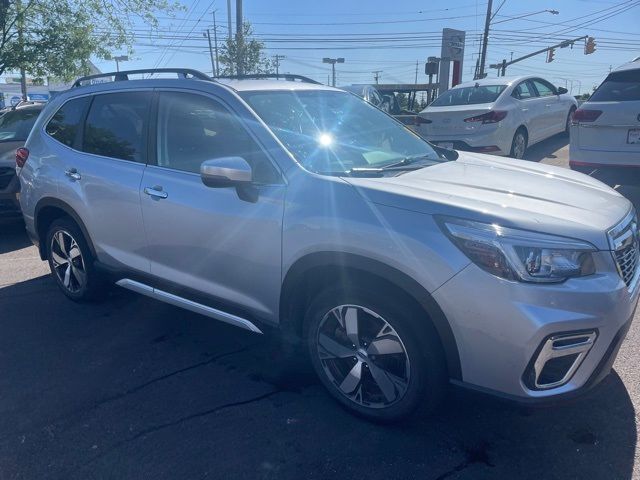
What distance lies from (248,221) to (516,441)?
182cm

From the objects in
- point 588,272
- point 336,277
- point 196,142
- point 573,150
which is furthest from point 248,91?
point 573,150

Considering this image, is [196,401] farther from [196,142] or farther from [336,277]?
[196,142]

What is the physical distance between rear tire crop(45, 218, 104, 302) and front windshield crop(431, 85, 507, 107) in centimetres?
710

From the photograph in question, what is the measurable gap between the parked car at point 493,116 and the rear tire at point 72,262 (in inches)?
248

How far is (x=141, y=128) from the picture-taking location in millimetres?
3771

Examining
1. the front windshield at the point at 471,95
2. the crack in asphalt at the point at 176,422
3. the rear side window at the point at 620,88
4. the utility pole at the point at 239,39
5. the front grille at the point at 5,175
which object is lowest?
the crack in asphalt at the point at 176,422

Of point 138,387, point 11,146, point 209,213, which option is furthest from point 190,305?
point 11,146

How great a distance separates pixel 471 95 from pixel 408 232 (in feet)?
25.7

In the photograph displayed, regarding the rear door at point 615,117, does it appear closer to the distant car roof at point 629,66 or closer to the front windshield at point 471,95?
the distant car roof at point 629,66

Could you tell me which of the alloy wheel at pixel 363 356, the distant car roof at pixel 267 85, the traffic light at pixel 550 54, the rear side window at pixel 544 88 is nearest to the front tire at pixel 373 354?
the alloy wheel at pixel 363 356

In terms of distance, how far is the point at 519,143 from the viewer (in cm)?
930

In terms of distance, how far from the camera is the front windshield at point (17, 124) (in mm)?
7896

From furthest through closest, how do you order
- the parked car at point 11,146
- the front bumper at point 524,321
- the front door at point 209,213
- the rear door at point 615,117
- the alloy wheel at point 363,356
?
1. the parked car at point 11,146
2. the rear door at point 615,117
3. the front door at point 209,213
4. the alloy wheel at point 363,356
5. the front bumper at point 524,321

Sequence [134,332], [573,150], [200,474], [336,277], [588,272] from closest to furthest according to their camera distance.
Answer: [588,272]
[200,474]
[336,277]
[134,332]
[573,150]
